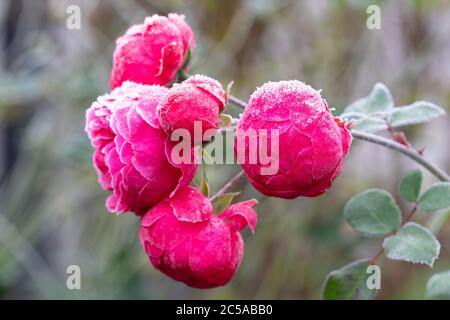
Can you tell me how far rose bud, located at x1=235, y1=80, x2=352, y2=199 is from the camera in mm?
595

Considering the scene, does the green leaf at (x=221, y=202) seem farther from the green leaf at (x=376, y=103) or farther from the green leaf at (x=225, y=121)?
the green leaf at (x=376, y=103)

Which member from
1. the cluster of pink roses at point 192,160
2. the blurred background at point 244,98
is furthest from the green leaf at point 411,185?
the blurred background at point 244,98

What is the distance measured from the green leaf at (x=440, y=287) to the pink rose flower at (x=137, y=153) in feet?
1.05

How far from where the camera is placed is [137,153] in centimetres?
Answer: 65

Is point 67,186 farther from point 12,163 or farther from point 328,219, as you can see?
point 328,219

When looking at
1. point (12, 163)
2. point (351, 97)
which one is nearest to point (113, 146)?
point (351, 97)

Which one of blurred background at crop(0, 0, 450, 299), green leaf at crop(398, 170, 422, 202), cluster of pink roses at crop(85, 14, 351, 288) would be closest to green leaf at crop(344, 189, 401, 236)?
green leaf at crop(398, 170, 422, 202)

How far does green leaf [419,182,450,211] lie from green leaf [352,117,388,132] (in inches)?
3.8

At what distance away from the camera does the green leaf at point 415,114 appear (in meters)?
0.82

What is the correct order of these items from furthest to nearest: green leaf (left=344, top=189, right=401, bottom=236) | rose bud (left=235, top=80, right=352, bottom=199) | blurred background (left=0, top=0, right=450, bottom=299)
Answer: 1. blurred background (left=0, top=0, right=450, bottom=299)
2. green leaf (left=344, top=189, right=401, bottom=236)
3. rose bud (left=235, top=80, right=352, bottom=199)

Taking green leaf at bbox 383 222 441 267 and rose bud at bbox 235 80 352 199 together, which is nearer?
rose bud at bbox 235 80 352 199

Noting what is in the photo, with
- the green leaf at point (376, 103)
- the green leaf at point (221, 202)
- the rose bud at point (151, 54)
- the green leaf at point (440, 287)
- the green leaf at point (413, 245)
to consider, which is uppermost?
the rose bud at point (151, 54)

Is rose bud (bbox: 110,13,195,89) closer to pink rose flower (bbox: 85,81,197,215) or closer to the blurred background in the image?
pink rose flower (bbox: 85,81,197,215)

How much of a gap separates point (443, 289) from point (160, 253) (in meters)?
0.33
